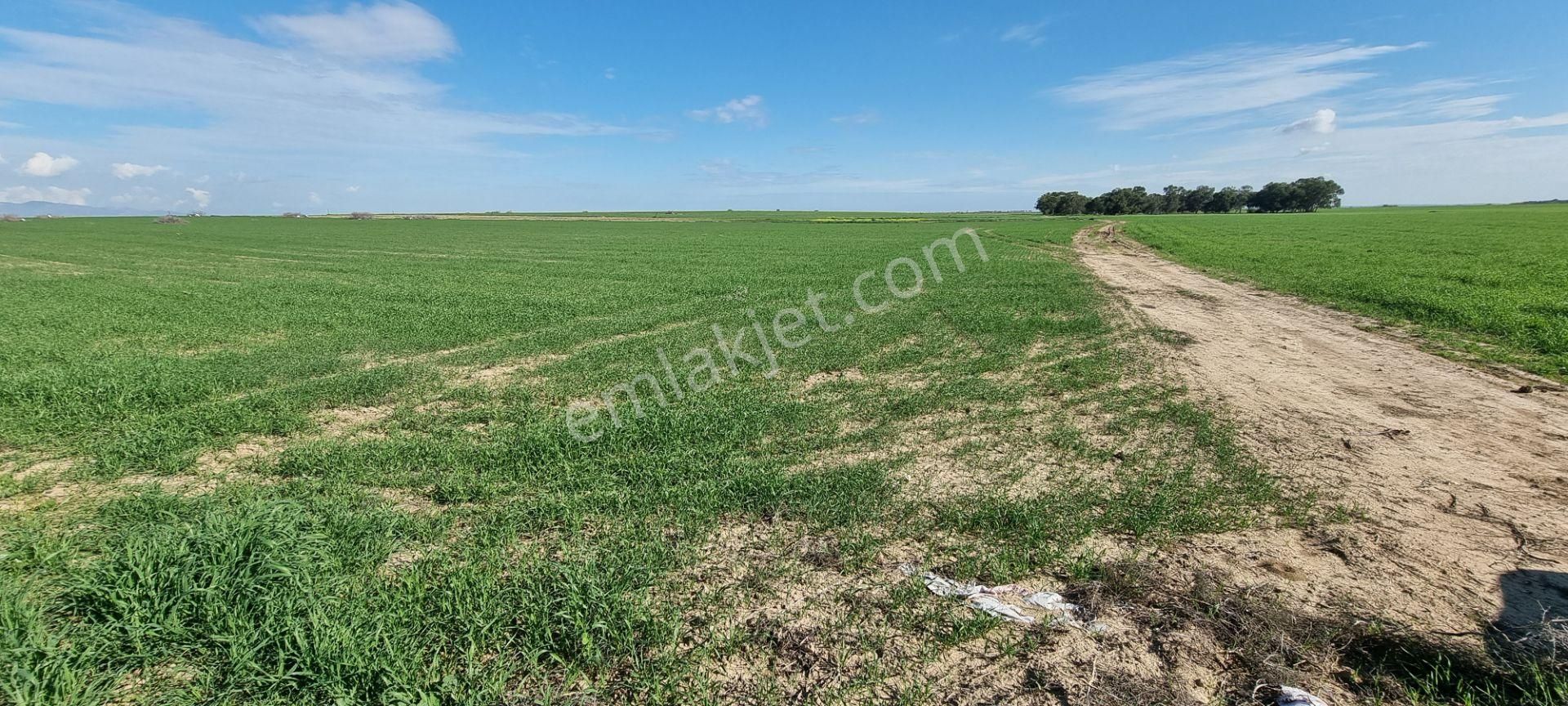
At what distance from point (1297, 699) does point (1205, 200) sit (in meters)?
161

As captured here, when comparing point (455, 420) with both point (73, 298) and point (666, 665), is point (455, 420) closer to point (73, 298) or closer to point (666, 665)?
point (666, 665)

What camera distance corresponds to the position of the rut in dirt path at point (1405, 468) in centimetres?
367

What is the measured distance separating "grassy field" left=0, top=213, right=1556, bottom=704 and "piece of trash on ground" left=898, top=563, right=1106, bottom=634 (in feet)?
0.34

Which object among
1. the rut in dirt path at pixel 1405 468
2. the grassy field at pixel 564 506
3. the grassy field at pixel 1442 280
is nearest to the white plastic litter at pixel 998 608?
the grassy field at pixel 564 506

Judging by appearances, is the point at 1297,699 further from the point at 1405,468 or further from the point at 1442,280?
the point at 1442,280

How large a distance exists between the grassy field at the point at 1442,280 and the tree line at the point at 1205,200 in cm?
9833

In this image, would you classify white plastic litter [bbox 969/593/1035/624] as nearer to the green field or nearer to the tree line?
the green field

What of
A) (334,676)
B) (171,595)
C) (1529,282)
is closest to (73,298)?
(171,595)

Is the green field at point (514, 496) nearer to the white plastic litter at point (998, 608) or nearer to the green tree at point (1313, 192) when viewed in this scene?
the white plastic litter at point (998, 608)

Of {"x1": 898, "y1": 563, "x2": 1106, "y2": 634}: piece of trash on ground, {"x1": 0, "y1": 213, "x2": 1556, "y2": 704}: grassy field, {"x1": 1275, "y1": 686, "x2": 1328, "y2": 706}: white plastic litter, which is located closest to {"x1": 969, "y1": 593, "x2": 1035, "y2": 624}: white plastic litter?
{"x1": 898, "y1": 563, "x2": 1106, "y2": 634}: piece of trash on ground

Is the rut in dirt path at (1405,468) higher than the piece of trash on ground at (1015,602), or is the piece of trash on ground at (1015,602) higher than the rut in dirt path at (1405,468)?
the rut in dirt path at (1405,468)

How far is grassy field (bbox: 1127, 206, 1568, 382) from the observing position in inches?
384

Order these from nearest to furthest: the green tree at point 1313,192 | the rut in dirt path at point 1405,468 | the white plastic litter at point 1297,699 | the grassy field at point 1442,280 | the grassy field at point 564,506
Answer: the white plastic litter at point 1297,699
the grassy field at point 564,506
the rut in dirt path at point 1405,468
the grassy field at point 1442,280
the green tree at point 1313,192

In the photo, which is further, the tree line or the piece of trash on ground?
the tree line
